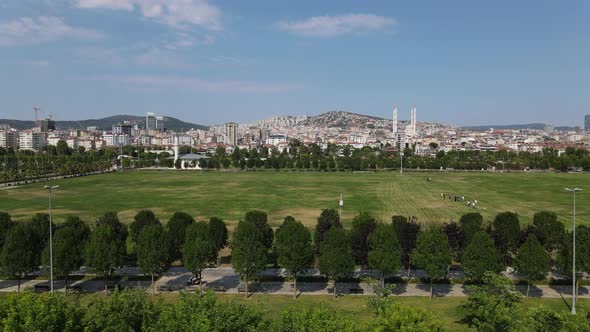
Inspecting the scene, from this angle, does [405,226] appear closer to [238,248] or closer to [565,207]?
[238,248]

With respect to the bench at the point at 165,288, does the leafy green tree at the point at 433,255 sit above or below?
above

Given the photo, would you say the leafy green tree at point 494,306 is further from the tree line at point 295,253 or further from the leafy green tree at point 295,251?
the leafy green tree at point 295,251

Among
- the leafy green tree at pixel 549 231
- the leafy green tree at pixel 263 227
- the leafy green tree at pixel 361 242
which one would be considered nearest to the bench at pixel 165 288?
the leafy green tree at pixel 263 227

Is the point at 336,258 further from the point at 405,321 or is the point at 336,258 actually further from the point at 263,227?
the point at 405,321

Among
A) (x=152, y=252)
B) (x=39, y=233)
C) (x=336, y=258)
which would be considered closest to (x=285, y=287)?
(x=336, y=258)

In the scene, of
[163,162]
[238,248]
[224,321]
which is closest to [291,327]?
[224,321]

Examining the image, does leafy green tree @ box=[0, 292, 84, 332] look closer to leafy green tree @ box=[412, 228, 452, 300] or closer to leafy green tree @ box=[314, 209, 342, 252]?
leafy green tree @ box=[412, 228, 452, 300]

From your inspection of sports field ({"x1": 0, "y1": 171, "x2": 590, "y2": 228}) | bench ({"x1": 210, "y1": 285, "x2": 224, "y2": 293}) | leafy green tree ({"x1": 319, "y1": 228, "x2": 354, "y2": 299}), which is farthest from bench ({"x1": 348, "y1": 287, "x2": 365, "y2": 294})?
sports field ({"x1": 0, "y1": 171, "x2": 590, "y2": 228})
